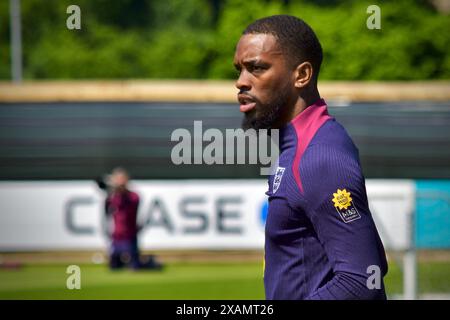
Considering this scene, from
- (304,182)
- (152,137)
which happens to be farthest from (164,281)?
(304,182)

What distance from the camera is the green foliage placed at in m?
25.4

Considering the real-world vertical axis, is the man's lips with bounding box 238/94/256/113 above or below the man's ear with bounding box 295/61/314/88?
Answer: below

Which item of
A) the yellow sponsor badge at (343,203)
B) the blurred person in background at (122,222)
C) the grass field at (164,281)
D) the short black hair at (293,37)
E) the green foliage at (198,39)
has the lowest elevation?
the grass field at (164,281)

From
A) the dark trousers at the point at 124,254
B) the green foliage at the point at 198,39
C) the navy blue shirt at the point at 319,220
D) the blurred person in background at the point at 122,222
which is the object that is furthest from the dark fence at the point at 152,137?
the navy blue shirt at the point at 319,220

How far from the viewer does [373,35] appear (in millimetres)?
25859

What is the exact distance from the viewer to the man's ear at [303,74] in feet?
12.5

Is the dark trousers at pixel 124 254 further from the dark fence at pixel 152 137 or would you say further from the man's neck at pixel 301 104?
the man's neck at pixel 301 104

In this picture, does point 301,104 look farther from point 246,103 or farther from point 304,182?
point 304,182

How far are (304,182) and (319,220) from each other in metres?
0.14

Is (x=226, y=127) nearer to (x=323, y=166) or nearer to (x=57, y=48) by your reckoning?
(x=323, y=166)

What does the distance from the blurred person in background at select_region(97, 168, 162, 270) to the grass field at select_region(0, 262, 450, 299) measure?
0.19 m

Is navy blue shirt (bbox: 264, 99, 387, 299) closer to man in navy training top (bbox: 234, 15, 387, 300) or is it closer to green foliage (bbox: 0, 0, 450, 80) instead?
man in navy training top (bbox: 234, 15, 387, 300)

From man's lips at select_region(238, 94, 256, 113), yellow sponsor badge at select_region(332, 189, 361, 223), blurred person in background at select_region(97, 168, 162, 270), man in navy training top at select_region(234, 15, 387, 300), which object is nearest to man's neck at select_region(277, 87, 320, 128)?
man in navy training top at select_region(234, 15, 387, 300)

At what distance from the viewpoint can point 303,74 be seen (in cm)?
380
